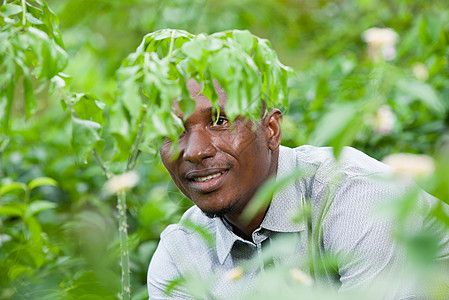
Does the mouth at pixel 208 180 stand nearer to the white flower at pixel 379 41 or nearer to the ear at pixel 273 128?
the ear at pixel 273 128

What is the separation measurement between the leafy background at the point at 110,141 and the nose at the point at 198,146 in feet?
0.68

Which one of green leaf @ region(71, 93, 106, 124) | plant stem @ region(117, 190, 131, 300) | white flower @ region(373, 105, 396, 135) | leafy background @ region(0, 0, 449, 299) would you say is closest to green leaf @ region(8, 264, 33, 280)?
leafy background @ region(0, 0, 449, 299)

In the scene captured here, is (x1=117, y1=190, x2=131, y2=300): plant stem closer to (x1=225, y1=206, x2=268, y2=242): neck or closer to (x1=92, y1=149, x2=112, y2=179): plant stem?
(x1=92, y1=149, x2=112, y2=179): plant stem

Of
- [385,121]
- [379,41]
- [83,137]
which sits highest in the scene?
[83,137]

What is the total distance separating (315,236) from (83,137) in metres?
0.60

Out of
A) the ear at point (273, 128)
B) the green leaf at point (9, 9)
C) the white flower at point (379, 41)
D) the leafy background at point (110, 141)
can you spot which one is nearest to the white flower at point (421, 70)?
the leafy background at point (110, 141)

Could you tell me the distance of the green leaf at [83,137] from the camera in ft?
4.49

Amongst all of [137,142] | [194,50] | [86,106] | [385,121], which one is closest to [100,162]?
[86,106]

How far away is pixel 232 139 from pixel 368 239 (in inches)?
15.9

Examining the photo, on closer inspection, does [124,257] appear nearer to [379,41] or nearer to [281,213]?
[281,213]

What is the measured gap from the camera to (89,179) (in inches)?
124

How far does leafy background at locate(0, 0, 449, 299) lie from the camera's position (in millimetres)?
1356

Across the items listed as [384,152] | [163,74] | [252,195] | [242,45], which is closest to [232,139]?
[252,195]

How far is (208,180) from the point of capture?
1694mm
